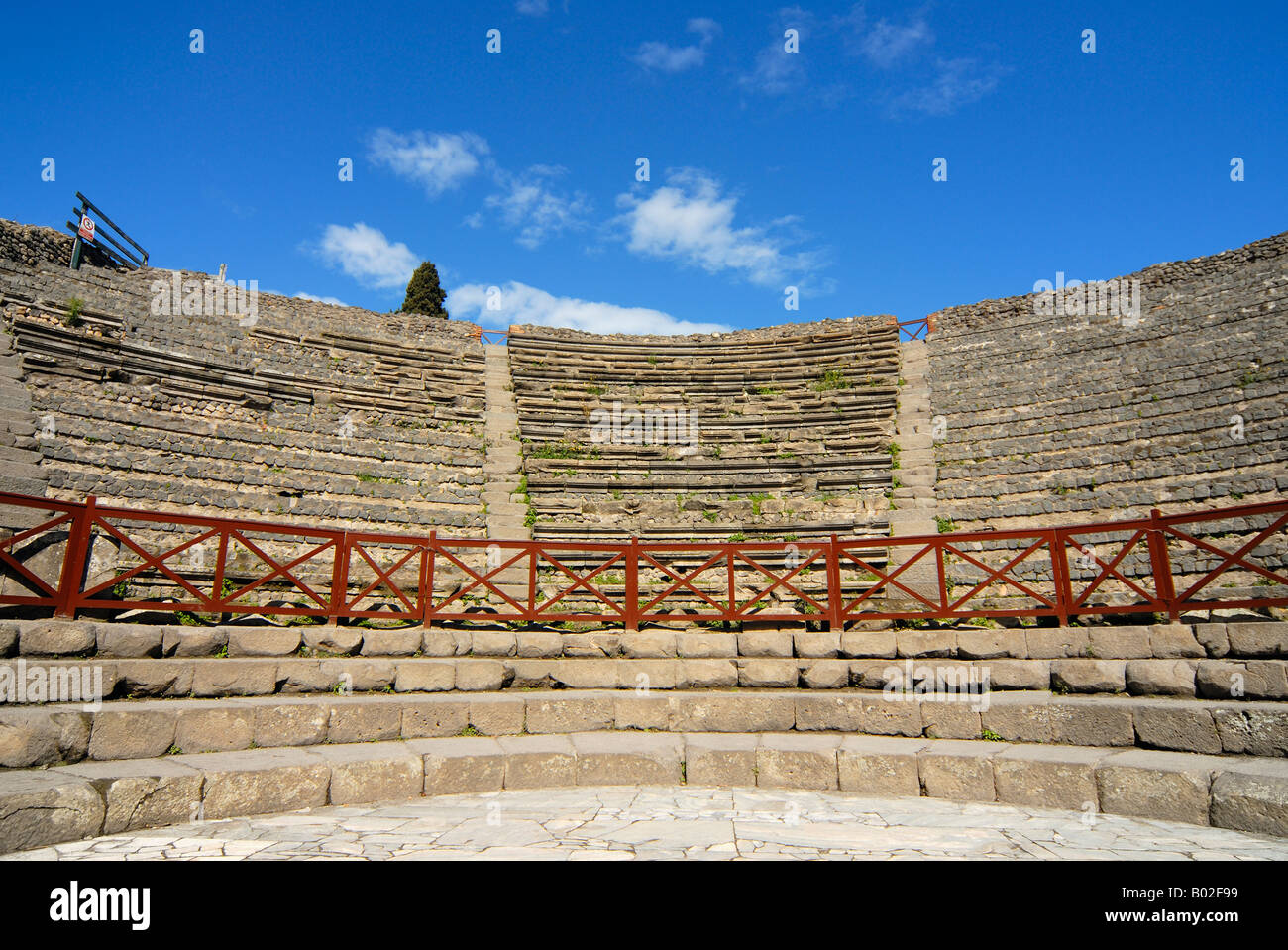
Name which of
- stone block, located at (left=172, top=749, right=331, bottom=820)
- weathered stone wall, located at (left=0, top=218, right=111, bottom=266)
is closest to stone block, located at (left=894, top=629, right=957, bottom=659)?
stone block, located at (left=172, top=749, right=331, bottom=820)

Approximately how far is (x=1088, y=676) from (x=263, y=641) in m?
8.83

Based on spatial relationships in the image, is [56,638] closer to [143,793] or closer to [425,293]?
[143,793]

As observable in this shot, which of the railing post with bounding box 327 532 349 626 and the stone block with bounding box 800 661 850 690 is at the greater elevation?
the railing post with bounding box 327 532 349 626

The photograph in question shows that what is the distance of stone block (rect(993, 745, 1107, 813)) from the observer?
579 cm

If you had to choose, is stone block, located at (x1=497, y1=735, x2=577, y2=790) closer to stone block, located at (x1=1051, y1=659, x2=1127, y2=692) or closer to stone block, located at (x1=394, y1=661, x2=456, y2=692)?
stone block, located at (x1=394, y1=661, x2=456, y2=692)

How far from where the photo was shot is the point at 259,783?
565 cm

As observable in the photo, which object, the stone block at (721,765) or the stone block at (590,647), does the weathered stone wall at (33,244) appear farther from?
the stone block at (721,765)

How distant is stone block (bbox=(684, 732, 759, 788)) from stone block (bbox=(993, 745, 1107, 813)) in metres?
2.19

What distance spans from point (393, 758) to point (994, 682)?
6181 mm

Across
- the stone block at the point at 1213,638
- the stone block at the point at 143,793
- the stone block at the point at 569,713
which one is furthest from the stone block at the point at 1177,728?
the stone block at the point at 143,793

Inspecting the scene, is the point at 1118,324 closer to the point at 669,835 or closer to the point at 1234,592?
the point at 1234,592

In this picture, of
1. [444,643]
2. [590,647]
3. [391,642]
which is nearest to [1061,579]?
[590,647]

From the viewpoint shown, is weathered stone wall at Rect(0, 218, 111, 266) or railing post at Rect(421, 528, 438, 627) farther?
weathered stone wall at Rect(0, 218, 111, 266)
